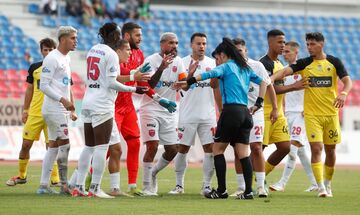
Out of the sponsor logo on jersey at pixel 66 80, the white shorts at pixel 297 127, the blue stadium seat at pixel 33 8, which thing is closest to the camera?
the sponsor logo on jersey at pixel 66 80

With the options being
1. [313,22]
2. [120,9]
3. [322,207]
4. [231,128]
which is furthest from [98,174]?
[313,22]

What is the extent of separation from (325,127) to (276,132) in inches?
30.8

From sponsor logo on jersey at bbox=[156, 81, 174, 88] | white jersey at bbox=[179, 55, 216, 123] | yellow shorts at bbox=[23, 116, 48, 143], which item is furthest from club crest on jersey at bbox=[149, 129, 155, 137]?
yellow shorts at bbox=[23, 116, 48, 143]

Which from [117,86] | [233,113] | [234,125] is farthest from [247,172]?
[117,86]

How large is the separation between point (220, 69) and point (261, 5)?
85.9 ft

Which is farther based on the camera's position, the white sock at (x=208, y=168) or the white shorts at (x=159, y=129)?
the white shorts at (x=159, y=129)

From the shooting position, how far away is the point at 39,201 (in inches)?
479

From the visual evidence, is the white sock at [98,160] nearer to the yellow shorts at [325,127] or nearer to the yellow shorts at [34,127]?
the yellow shorts at [34,127]

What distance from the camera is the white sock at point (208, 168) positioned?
1414 cm

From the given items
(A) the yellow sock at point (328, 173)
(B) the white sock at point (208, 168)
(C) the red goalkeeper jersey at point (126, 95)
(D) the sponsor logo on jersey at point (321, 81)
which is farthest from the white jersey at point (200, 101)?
(A) the yellow sock at point (328, 173)

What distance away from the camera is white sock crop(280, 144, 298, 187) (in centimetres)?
1585

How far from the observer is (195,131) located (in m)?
14.5

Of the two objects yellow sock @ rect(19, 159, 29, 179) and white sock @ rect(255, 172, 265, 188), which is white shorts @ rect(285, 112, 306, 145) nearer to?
white sock @ rect(255, 172, 265, 188)

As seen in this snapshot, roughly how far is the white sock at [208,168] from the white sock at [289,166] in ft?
6.11
